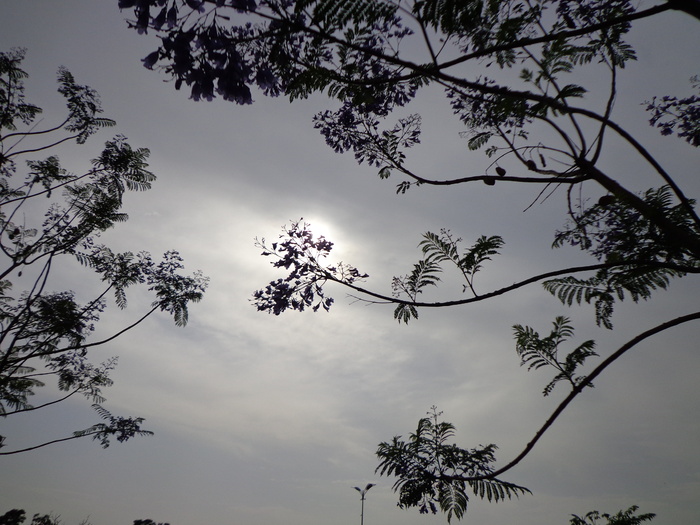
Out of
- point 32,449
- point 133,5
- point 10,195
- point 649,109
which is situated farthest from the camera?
point 10,195

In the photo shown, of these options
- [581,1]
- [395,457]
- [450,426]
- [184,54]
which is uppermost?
[581,1]

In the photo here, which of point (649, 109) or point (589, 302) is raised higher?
point (649, 109)

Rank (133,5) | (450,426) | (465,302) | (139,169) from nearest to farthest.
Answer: (133,5), (465,302), (450,426), (139,169)

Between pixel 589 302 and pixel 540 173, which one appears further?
pixel 589 302

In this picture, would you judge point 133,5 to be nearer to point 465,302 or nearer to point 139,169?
point 465,302

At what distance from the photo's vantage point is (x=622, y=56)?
3.69 metres

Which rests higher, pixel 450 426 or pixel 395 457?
pixel 450 426

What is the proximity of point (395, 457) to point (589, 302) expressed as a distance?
2.30 metres

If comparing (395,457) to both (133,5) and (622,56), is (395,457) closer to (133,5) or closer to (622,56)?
(133,5)

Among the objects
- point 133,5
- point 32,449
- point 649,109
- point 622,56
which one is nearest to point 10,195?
point 32,449

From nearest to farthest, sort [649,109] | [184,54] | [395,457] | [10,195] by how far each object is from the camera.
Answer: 1. [184,54]
2. [395,457]
3. [649,109]
4. [10,195]

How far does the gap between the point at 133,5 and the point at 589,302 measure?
407cm

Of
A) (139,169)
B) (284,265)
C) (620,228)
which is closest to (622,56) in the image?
(620,228)

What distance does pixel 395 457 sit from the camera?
134 inches
